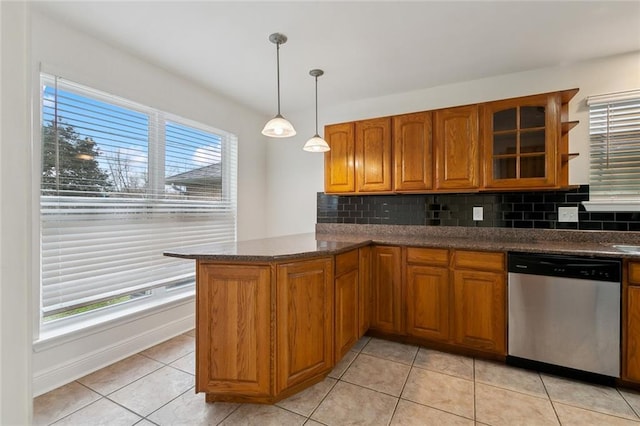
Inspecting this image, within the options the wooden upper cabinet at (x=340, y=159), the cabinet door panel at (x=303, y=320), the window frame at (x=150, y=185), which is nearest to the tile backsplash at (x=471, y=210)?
the wooden upper cabinet at (x=340, y=159)

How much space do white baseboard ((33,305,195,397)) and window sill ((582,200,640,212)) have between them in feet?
12.2

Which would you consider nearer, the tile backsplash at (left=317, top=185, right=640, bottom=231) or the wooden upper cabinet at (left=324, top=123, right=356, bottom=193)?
the tile backsplash at (left=317, top=185, right=640, bottom=231)

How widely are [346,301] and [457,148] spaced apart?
1659 mm

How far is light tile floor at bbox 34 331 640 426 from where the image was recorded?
5.50ft

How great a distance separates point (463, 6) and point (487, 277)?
1.88 m

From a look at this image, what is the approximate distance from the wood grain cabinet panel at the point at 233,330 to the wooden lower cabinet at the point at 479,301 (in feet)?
5.02

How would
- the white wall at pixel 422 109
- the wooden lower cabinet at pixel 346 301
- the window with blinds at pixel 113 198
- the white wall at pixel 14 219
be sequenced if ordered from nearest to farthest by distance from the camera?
the white wall at pixel 14 219 < the window with blinds at pixel 113 198 < the wooden lower cabinet at pixel 346 301 < the white wall at pixel 422 109

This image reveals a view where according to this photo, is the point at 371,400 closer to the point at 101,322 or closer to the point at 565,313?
the point at 565,313

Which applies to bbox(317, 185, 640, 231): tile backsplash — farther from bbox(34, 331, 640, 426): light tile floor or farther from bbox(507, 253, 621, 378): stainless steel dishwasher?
bbox(34, 331, 640, 426): light tile floor

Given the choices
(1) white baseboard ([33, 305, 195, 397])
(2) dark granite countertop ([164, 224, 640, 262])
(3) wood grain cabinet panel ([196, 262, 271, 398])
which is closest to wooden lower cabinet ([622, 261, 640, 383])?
(2) dark granite countertop ([164, 224, 640, 262])

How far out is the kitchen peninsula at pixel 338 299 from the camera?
176cm

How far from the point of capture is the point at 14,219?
378 millimetres

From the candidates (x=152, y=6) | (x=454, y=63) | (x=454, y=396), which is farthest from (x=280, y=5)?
(x=454, y=396)

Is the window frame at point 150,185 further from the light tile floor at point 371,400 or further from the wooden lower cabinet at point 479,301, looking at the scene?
the wooden lower cabinet at point 479,301
